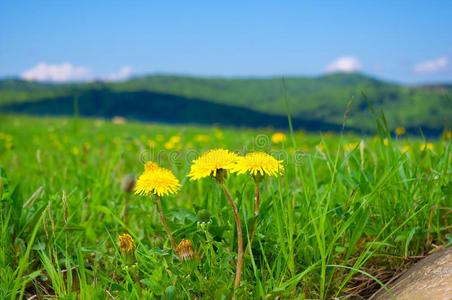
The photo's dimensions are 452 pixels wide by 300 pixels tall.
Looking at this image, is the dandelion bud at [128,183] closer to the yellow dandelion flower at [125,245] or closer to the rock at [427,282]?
the yellow dandelion flower at [125,245]

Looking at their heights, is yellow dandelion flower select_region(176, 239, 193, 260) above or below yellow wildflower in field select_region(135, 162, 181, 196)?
below

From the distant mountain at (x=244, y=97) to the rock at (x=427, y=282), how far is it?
67991 millimetres

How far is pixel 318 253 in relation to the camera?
1417 mm

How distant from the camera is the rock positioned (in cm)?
109

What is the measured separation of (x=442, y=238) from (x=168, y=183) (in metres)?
1.35

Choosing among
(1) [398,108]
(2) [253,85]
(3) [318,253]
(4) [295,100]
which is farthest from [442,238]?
Answer: (2) [253,85]

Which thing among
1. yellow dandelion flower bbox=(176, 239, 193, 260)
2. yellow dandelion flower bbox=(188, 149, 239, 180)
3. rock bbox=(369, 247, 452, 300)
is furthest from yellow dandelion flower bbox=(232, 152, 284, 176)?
rock bbox=(369, 247, 452, 300)

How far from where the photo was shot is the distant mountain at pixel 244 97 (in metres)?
80.5

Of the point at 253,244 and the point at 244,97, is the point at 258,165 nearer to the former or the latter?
the point at 253,244

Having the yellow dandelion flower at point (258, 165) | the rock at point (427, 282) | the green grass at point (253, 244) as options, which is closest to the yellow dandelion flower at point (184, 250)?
the green grass at point (253, 244)

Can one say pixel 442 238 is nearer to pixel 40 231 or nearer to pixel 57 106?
pixel 40 231

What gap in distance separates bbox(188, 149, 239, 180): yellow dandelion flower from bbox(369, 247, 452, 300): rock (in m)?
0.74

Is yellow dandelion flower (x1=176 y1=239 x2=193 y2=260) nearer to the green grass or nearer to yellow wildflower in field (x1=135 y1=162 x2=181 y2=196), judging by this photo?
the green grass

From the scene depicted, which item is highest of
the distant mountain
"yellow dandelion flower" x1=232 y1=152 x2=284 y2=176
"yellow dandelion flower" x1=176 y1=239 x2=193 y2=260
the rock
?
the distant mountain
